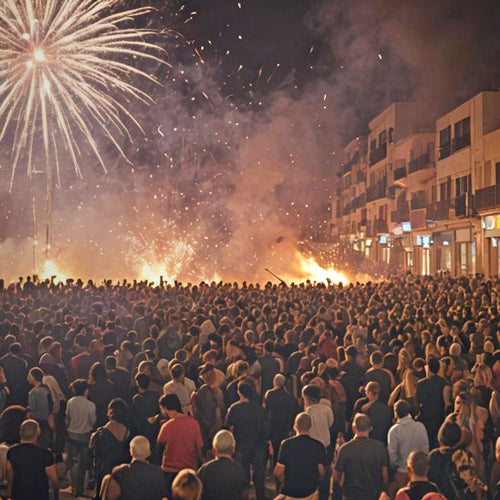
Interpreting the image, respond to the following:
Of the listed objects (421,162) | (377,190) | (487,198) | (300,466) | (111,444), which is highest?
(377,190)

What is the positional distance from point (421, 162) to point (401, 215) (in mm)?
5700

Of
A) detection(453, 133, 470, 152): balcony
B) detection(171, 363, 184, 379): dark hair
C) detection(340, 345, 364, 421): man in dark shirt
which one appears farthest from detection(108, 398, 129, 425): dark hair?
detection(453, 133, 470, 152): balcony

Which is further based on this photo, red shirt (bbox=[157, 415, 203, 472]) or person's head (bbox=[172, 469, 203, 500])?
red shirt (bbox=[157, 415, 203, 472])

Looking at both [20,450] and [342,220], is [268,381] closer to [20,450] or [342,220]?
[20,450]

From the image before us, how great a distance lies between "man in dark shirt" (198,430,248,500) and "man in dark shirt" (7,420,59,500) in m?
1.25

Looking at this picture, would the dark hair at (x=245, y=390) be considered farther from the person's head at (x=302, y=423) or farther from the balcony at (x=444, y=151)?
the balcony at (x=444, y=151)

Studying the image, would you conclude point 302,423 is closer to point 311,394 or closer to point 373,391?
point 311,394

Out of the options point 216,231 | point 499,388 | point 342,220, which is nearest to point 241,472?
point 499,388

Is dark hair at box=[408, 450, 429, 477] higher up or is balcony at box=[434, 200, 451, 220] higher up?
balcony at box=[434, 200, 451, 220]

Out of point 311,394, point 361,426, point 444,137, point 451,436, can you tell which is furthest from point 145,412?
point 444,137

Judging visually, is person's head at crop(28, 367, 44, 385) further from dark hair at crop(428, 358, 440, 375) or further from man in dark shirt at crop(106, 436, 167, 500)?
dark hair at crop(428, 358, 440, 375)

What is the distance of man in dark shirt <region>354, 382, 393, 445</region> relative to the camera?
26.5 feet

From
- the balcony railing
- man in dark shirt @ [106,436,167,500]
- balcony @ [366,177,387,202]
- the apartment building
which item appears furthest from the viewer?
balcony @ [366,177,387,202]

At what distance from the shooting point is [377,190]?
2384 inches
